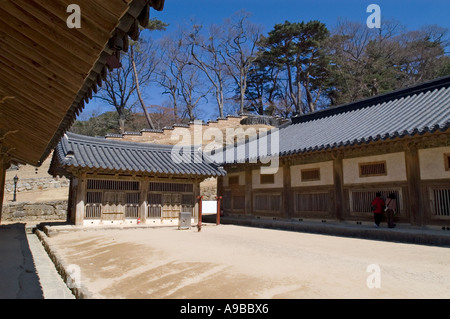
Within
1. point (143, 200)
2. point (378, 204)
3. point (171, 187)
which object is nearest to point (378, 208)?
point (378, 204)

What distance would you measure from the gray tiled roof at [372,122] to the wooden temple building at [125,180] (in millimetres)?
3061

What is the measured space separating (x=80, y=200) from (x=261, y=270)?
974 centimetres

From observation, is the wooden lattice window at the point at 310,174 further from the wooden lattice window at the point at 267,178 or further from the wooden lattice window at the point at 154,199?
the wooden lattice window at the point at 154,199

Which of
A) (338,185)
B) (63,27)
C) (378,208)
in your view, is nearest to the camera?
(63,27)

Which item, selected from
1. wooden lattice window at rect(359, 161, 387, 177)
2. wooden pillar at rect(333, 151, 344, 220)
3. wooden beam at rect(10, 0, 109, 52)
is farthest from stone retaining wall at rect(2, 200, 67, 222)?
wooden beam at rect(10, 0, 109, 52)

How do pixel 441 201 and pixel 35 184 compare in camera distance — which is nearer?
pixel 441 201

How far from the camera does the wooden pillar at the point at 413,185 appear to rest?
9508mm

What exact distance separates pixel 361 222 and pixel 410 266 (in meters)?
5.91

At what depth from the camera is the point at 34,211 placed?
62.0 feet

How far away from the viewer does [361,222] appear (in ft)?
36.6

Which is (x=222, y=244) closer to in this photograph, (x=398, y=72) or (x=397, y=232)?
(x=397, y=232)

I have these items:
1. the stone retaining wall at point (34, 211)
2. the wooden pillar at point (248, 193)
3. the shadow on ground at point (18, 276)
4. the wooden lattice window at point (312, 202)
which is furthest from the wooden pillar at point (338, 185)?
the stone retaining wall at point (34, 211)

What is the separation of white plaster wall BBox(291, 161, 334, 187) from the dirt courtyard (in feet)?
13.8

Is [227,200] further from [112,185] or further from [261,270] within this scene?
[261,270]
